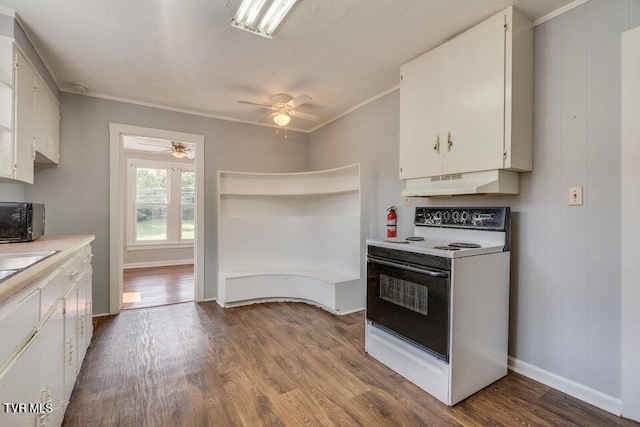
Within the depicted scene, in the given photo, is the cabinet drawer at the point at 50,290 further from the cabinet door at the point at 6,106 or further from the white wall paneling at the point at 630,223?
the white wall paneling at the point at 630,223

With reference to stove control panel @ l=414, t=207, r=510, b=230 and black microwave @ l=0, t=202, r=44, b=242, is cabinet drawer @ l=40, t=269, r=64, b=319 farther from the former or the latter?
stove control panel @ l=414, t=207, r=510, b=230

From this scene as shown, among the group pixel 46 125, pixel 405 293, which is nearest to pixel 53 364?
pixel 405 293

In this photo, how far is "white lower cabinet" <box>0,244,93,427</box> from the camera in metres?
0.95

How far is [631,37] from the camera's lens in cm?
168

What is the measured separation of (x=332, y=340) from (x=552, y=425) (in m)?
1.57

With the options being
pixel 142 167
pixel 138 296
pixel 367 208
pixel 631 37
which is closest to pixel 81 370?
pixel 138 296

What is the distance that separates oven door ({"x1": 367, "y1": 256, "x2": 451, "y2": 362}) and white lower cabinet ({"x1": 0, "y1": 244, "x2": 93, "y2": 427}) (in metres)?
1.90

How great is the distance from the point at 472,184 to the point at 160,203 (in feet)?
20.6

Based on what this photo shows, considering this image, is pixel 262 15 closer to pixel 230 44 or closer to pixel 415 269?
pixel 230 44

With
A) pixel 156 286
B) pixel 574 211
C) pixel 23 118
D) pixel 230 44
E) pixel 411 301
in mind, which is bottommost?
pixel 156 286

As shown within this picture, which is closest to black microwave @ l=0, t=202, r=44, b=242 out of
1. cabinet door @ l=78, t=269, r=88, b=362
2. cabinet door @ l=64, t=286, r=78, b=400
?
cabinet door @ l=78, t=269, r=88, b=362

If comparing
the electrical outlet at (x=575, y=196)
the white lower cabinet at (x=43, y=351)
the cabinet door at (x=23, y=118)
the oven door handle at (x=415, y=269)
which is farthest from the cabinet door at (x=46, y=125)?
the electrical outlet at (x=575, y=196)

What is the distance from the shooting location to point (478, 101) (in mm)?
2096

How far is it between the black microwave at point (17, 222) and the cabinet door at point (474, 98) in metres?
3.08
